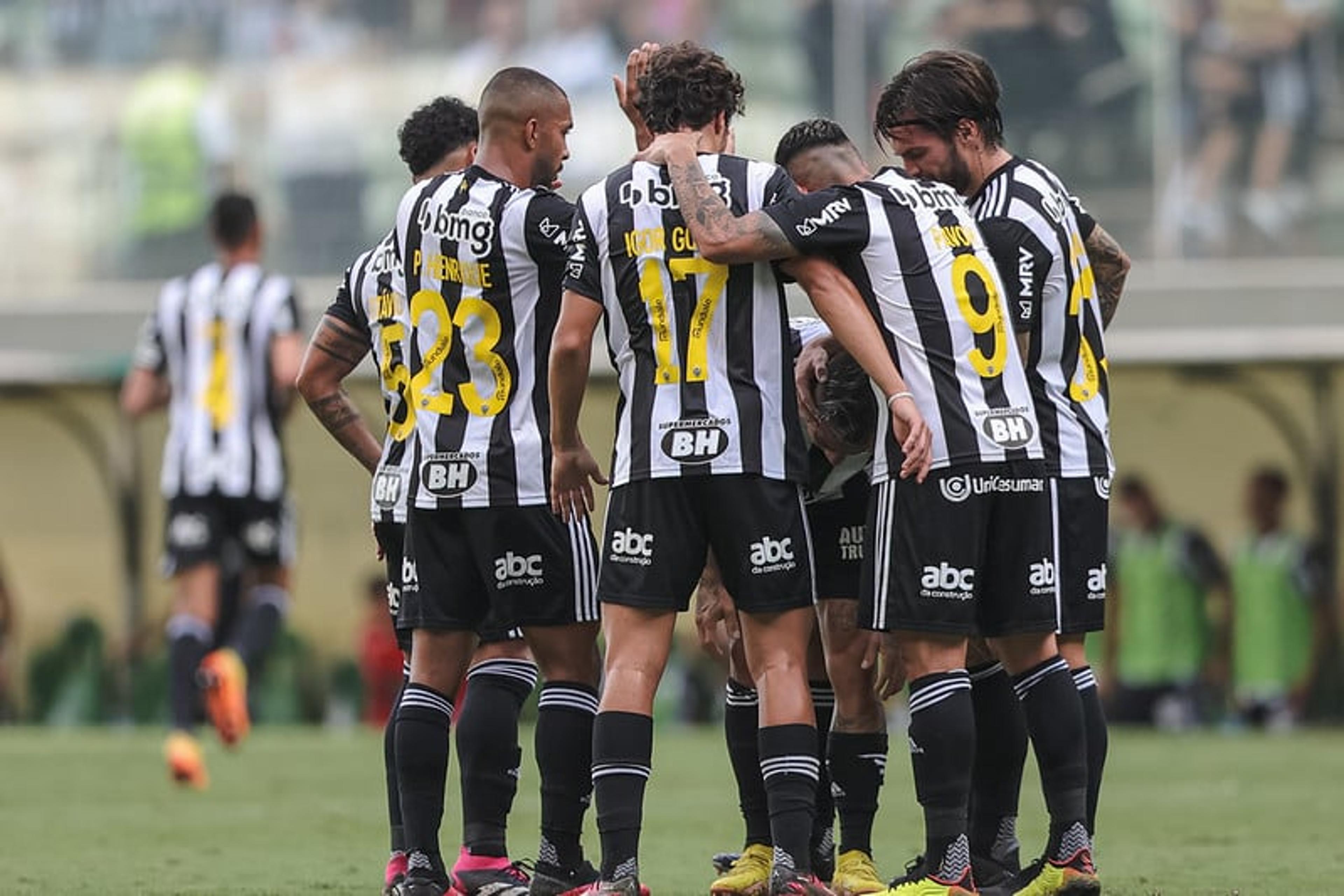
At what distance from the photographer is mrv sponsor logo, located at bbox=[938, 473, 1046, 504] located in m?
6.38

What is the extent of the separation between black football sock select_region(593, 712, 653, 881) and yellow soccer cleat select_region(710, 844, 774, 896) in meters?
0.34

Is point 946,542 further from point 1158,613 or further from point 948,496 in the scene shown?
point 1158,613

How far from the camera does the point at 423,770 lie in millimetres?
6879

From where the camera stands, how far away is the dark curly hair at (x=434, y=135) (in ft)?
25.0

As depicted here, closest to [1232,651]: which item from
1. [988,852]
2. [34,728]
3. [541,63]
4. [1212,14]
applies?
[1212,14]

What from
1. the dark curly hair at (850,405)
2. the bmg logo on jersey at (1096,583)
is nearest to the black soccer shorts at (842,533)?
the dark curly hair at (850,405)

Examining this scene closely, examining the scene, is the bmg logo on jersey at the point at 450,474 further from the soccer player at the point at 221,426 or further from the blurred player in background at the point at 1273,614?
the blurred player in background at the point at 1273,614

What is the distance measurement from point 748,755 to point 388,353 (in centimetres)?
151

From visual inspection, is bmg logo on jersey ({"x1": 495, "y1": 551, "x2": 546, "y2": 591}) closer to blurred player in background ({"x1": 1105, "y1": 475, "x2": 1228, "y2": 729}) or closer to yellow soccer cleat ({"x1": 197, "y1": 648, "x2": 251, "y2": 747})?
yellow soccer cleat ({"x1": 197, "y1": 648, "x2": 251, "y2": 747})

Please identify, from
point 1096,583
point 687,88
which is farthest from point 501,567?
point 1096,583

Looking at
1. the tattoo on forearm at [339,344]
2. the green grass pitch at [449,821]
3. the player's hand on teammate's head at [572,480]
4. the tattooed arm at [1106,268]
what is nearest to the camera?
the player's hand on teammate's head at [572,480]

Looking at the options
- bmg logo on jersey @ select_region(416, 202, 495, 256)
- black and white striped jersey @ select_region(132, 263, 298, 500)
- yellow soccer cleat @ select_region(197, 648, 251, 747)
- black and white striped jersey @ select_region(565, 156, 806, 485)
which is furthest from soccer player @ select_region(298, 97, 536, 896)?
black and white striped jersey @ select_region(132, 263, 298, 500)

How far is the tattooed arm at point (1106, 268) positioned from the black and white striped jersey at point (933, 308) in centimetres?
87

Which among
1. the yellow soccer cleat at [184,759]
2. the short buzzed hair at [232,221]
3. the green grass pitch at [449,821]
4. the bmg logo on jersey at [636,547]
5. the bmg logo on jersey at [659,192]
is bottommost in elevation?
the green grass pitch at [449,821]
